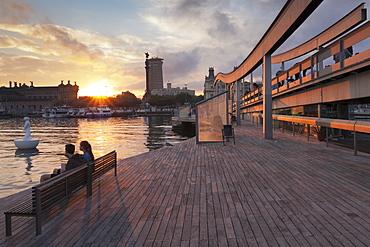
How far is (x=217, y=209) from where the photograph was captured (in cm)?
454

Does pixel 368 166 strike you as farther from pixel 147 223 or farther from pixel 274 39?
pixel 274 39

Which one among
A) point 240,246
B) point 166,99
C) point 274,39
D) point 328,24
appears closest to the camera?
point 240,246

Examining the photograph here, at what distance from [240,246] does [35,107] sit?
578 ft

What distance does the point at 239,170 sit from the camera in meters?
7.40

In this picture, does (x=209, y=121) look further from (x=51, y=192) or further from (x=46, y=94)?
(x=46, y=94)

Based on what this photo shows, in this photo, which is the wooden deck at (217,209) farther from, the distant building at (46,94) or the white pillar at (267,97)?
the distant building at (46,94)

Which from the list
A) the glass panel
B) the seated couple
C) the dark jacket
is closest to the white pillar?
the glass panel

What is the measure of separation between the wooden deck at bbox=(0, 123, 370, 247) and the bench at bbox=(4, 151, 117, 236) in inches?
11.3

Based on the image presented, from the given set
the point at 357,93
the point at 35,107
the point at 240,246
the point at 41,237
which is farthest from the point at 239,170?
the point at 35,107

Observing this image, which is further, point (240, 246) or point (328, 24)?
point (328, 24)

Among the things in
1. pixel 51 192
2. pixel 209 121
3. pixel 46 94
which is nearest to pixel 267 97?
pixel 209 121

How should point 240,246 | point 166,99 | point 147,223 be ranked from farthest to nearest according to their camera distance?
1. point 166,99
2. point 147,223
3. point 240,246

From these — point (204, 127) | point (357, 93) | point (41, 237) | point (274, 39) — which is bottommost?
point (41, 237)

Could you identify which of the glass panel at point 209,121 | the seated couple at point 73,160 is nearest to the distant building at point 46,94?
the glass panel at point 209,121
